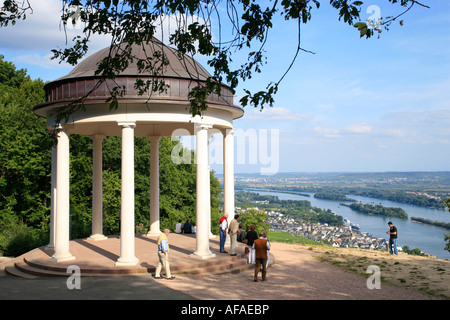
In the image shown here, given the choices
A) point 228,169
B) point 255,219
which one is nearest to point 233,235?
point 228,169

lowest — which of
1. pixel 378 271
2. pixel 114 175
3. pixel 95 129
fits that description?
pixel 378 271

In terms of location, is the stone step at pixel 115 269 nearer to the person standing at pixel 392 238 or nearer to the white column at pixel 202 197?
the white column at pixel 202 197

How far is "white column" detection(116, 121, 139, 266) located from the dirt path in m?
2.80

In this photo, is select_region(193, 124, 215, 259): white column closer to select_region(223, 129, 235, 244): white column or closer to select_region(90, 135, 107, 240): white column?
select_region(223, 129, 235, 244): white column

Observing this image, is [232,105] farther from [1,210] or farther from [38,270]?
[1,210]

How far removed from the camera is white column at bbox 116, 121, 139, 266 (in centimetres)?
1783

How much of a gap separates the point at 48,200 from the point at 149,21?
35753mm

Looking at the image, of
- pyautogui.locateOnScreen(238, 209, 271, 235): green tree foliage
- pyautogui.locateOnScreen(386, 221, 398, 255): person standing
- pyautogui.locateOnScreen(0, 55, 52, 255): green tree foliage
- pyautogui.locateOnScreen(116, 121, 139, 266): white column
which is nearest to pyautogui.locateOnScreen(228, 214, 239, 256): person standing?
pyautogui.locateOnScreen(116, 121, 139, 266): white column

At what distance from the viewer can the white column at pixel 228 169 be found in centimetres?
2328

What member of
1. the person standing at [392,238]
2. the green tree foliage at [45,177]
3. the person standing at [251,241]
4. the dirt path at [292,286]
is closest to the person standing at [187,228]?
the person standing at [251,241]

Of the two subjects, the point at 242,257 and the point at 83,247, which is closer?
the point at 242,257

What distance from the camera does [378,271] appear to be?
19391mm
